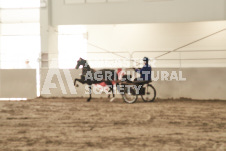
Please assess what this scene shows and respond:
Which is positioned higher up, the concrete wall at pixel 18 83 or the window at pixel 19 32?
the window at pixel 19 32

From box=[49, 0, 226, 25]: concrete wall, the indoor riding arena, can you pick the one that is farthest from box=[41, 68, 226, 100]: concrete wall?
box=[49, 0, 226, 25]: concrete wall

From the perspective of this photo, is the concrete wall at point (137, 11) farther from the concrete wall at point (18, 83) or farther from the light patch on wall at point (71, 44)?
the concrete wall at point (18, 83)

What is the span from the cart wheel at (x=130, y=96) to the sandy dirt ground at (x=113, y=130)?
2.71 m

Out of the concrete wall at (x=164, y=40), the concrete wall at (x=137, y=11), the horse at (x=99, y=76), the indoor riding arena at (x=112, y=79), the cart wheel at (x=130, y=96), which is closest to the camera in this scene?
the indoor riding arena at (x=112, y=79)

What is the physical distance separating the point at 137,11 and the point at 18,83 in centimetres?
694

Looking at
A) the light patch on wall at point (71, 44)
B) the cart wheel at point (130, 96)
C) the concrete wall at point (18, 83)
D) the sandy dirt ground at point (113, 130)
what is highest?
the light patch on wall at point (71, 44)

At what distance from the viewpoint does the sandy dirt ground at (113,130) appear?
6191 mm

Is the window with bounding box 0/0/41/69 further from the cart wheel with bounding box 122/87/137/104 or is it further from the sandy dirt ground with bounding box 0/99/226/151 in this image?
the sandy dirt ground with bounding box 0/99/226/151

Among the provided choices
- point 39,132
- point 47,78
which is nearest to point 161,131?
point 39,132

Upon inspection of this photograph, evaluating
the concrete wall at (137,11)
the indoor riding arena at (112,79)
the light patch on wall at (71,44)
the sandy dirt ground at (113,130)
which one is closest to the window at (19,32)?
the indoor riding arena at (112,79)

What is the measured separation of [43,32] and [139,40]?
18.6 ft

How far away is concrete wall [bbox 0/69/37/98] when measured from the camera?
1661 cm

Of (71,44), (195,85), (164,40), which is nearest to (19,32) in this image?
(71,44)

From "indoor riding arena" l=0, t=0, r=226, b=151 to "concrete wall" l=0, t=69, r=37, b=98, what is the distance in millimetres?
48
